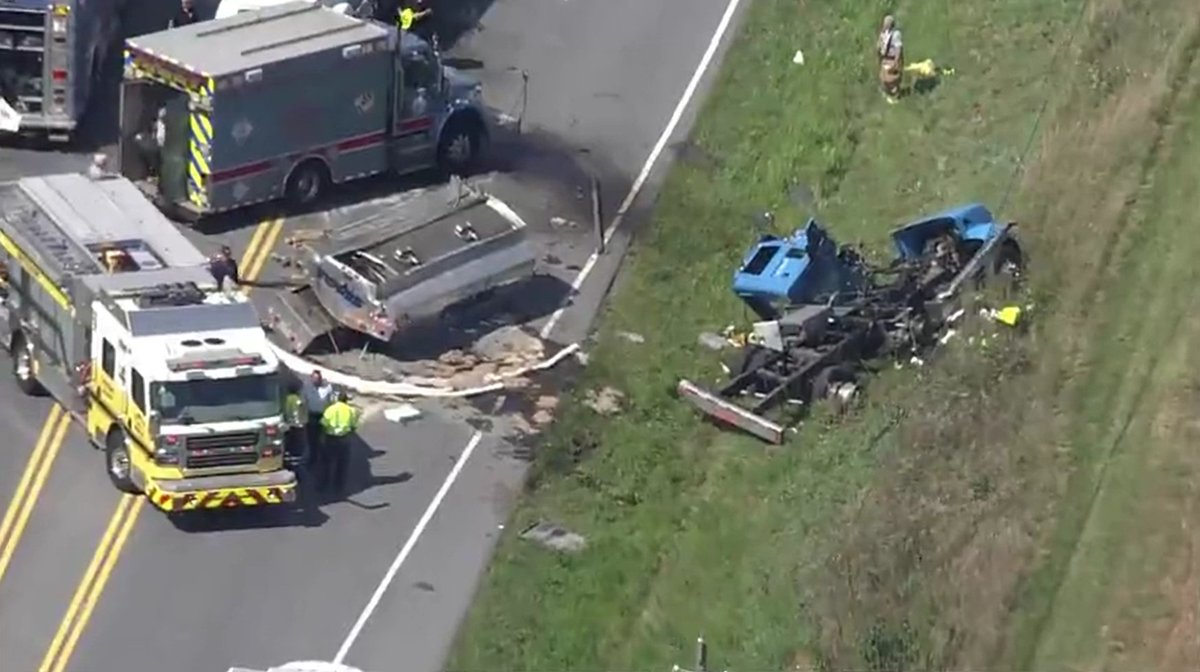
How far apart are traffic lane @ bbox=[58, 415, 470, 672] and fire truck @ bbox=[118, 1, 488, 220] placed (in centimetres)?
700

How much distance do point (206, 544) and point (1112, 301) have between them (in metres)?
11.7

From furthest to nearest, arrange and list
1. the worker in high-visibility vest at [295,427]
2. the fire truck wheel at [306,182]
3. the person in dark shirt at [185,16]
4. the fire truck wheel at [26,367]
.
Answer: the person in dark shirt at [185,16]
the fire truck wheel at [306,182]
the fire truck wheel at [26,367]
the worker in high-visibility vest at [295,427]

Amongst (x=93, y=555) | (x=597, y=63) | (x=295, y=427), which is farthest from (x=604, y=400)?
(x=597, y=63)

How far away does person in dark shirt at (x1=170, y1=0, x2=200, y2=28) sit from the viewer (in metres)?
42.1

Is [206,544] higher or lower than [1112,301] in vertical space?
lower

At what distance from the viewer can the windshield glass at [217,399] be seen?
28531 millimetres

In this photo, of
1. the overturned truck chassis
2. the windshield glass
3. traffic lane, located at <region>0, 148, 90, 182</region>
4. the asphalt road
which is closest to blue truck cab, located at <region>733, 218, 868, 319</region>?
the overturned truck chassis

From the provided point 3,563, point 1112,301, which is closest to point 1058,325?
point 1112,301

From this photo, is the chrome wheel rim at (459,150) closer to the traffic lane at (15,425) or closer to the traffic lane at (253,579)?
the traffic lane at (15,425)

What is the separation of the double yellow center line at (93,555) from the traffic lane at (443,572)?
290 centimetres

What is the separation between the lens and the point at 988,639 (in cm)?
2467

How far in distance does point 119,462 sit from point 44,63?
→ 10.6 m

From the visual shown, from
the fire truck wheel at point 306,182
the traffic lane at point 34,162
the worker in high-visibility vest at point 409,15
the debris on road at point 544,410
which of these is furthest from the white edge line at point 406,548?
the worker in high-visibility vest at point 409,15

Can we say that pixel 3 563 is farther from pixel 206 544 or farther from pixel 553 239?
pixel 553 239
